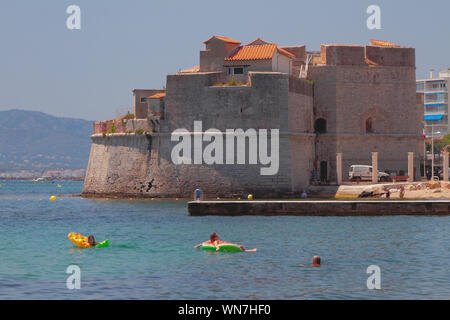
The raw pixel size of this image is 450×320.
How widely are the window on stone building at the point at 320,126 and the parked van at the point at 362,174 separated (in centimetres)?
281

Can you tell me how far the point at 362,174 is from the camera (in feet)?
140

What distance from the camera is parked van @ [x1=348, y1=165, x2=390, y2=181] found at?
42.7 m

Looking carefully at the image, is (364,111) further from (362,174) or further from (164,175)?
(164,175)

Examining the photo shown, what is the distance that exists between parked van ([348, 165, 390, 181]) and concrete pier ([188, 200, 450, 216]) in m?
12.9

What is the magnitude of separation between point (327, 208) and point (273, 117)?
10.6 meters

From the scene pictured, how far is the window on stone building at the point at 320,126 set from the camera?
146ft

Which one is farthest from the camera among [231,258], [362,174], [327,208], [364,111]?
[364,111]

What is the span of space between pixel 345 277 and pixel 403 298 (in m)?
2.26

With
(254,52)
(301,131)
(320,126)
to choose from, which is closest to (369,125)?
(320,126)

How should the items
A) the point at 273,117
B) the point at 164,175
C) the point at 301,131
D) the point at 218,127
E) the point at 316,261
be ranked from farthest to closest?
the point at 301,131
the point at 164,175
the point at 218,127
the point at 273,117
the point at 316,261

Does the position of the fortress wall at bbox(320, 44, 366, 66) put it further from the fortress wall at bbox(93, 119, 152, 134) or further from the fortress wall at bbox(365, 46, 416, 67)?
the fortress wall at bbox(93, 119, 152, 134)

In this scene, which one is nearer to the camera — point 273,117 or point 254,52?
point 273,117
